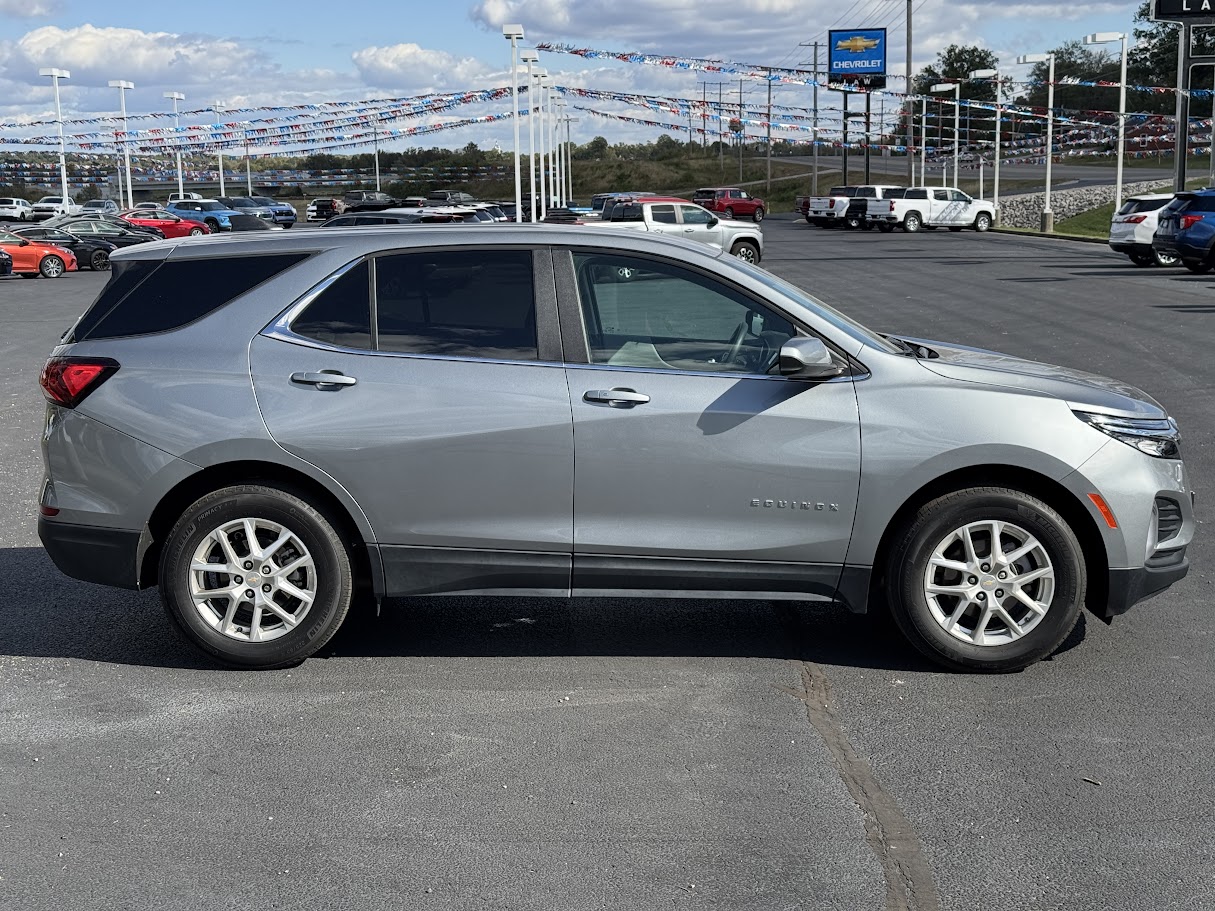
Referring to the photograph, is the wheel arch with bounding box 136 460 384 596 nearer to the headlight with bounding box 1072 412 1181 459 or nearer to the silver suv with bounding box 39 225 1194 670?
the silver suv with bounding box 39 225 1194 670

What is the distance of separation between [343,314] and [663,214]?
33.1m

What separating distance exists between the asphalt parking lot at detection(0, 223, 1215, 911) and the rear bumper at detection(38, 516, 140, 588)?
0.39 metres

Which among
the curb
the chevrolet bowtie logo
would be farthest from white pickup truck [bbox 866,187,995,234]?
the chevrolet bowtie logo

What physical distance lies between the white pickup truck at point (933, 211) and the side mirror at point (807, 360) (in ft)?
169

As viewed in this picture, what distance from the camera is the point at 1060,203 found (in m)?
66.8

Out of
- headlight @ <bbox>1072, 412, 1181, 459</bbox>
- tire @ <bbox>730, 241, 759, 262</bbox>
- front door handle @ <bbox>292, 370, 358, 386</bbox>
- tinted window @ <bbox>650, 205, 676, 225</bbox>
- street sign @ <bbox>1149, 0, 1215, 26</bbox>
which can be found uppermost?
street sign @ <bbox>1149, 0, 1215, 26</bbox>

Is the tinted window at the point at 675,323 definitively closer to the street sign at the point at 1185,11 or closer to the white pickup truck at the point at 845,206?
the street sign at the point at 1185,11

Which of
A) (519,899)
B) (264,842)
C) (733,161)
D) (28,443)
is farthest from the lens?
(733,161)

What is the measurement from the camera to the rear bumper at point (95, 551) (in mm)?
5523

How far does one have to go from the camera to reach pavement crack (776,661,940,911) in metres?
3.69

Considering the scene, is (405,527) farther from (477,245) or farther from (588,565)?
(477,245)

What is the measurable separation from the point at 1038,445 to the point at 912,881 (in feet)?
6.95

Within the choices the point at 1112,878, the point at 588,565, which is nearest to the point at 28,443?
the point at 588,565

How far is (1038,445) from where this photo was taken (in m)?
5.30
